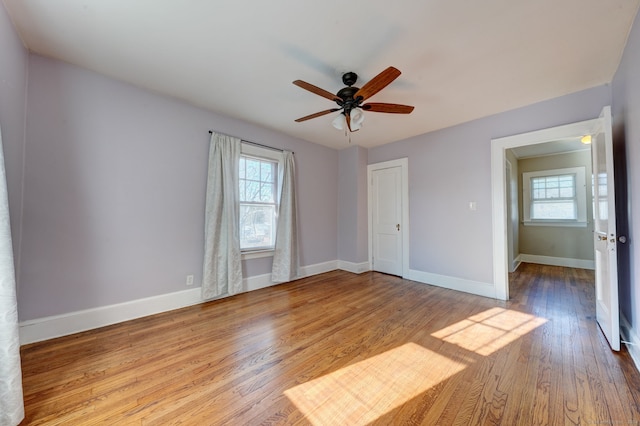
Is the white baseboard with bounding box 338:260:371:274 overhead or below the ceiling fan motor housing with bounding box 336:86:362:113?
below

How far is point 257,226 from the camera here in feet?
12.6

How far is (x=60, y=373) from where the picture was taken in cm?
172

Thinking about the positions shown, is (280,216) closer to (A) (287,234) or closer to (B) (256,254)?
(A) (287,234)

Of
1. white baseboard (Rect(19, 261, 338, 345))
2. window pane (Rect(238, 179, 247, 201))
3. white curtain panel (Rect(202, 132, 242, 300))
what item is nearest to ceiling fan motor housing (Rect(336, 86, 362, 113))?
white curtain panel (Rect(202, 132, 242, 300))

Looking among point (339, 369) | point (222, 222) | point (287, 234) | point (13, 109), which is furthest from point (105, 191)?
point (339, 369)

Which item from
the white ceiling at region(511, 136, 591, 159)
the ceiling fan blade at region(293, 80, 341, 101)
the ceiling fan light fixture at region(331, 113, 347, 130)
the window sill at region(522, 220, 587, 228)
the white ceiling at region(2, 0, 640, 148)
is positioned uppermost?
the white ceiling at region(2, 0, 640, 148)

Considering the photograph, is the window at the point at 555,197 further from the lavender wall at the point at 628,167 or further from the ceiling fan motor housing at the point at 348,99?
the ceiling fan motor housing at the point at 348,99

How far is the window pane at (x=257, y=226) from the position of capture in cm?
368

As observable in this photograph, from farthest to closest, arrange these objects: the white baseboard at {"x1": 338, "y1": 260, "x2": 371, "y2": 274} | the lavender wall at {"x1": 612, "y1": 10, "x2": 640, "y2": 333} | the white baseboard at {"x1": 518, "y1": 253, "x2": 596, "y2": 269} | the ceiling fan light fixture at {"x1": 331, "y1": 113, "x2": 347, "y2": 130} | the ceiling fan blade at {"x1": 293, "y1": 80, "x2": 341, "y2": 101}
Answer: the white baseboard at {"x1": 518, "y1": 253, "x2": 596, "y2": 269}, the white baseboard at {"x1": 338, "y1": 260, "x2": 371, "y2": 274}, the ceiling fan light fixture at {"x1": 331, "y1": 113, "x2": 347, "y2": 130}, the ceiling fan blade at {"x1": 293, "y1": 80, "x2": 341, "y2": 101}, the lavender wall at {"x1": 612, "y1": 10, "x2": 640, "y2": 333}

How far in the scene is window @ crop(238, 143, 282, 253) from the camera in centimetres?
367

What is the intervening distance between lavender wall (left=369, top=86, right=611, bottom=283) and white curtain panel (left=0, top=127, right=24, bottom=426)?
14.2ft

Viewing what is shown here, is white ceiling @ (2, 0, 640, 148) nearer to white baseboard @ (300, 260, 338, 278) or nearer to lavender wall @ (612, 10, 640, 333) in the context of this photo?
lavender wall @ (612, 10, 640, 333)

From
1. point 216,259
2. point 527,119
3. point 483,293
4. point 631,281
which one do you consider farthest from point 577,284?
point 216,259

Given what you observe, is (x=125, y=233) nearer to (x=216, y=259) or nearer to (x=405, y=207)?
(x=216, y=259)
